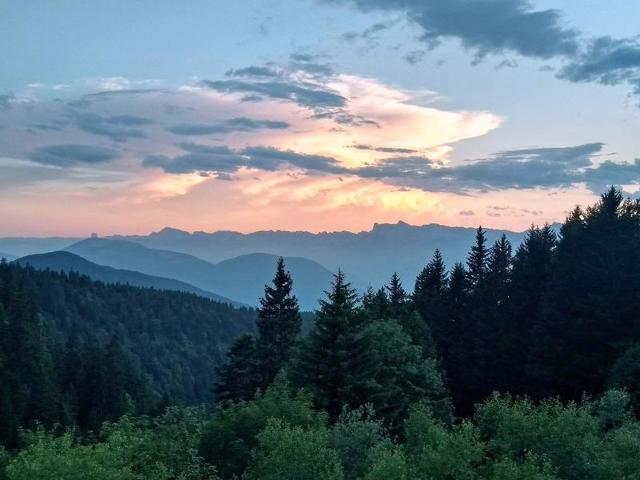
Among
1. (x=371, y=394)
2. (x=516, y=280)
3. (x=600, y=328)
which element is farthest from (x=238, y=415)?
(x=516, y=280)

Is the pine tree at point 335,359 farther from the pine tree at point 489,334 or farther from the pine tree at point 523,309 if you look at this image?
the pine tree at point 489,334

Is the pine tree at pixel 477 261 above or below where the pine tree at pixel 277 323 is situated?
above

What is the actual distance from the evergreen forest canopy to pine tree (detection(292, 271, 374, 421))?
0.39 ft

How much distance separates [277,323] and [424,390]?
76.3 ft

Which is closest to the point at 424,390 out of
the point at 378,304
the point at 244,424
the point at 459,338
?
the point at 244,424

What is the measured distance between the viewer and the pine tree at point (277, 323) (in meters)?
67.4

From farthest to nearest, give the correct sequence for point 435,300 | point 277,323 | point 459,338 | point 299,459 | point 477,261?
point 477,261 → point 435,300 → point 459,338 → point 277,323 → point 299,459

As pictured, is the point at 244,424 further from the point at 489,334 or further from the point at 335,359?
the point at 489,334

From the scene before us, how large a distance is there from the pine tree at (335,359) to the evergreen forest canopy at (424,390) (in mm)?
119

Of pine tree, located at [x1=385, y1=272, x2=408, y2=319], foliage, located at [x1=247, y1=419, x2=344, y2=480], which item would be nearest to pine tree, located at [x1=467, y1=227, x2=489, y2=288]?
pine tree, located at [x1=385, y1=272, x2=408, y2=319]

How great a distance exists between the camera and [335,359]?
46.5 m

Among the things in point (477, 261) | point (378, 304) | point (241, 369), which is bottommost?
point (241, 369)

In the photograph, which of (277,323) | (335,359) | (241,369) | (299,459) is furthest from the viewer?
(277,323)

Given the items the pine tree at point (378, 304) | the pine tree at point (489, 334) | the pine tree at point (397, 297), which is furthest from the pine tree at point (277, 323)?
the pine tree at point (489, 334)
